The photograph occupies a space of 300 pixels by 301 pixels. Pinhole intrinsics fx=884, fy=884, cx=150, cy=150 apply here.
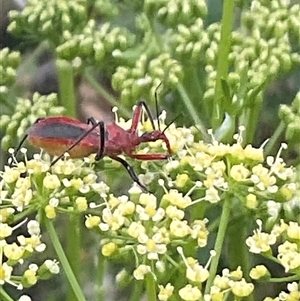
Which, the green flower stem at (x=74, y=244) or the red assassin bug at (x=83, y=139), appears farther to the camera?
the green flower stem at (x=74, y=244)

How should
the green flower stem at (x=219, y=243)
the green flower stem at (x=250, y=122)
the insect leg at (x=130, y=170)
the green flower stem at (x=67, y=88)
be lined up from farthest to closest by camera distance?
1. the green flower stem at (x=67, y=88)
2. the green flower stem at (x=250, y=122)
3. the insect leg at (x=130, y=170)
4. the green flower stem at (x=219, y=243)

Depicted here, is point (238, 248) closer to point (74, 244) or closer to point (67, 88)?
point (74, 244)

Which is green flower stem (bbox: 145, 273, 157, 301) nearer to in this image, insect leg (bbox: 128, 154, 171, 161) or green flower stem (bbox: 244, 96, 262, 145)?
insect leg (bbox: 128, 154, 171, 161)

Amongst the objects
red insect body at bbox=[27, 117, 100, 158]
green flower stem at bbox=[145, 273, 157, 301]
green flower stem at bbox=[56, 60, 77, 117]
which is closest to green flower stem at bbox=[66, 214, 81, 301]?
red insect body at bbox=[27, 117, 100, 158]

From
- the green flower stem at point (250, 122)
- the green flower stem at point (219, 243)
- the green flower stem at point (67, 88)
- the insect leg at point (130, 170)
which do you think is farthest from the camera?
the green flower stem at point (67, 88)

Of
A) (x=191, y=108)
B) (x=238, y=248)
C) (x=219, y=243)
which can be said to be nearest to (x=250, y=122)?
(x=191, y=108)

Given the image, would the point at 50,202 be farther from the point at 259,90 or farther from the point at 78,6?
the point at 78,6

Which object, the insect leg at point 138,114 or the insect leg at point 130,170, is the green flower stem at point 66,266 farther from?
the insect leg at point 138,114

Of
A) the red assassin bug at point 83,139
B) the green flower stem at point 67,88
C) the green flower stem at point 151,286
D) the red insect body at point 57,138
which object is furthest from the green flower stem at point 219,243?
the green flower stem at point 67,88
